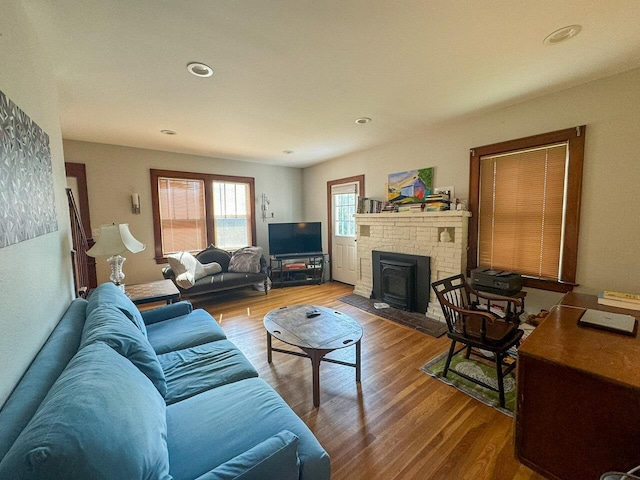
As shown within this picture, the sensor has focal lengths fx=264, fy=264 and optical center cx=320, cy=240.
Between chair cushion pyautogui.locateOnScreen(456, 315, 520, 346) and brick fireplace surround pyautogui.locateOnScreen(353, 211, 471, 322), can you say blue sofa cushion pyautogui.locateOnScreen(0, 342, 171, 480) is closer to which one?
chair cushion pyautogui.locateOnScreen(456, 315, 520, 346)

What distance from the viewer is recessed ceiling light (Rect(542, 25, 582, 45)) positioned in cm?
167

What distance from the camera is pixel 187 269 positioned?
4.02 m

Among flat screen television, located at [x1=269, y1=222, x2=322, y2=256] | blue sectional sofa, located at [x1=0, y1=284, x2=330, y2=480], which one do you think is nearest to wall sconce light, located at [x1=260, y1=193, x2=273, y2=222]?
flat screen television, located at [x1=269, y1=222, x2=322, y2=256]

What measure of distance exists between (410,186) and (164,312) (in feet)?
11.3

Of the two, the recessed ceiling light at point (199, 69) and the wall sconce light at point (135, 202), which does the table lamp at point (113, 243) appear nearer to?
the recessed ceiling light at point (199, 69)

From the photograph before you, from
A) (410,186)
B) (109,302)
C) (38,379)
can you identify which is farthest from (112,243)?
(410,186)

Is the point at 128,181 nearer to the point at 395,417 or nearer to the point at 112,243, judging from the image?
the point at 112,243

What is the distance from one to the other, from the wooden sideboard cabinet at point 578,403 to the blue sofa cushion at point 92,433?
1685 mm

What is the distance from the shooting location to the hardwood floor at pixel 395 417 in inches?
57.7

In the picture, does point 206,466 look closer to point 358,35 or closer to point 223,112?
point 358,35

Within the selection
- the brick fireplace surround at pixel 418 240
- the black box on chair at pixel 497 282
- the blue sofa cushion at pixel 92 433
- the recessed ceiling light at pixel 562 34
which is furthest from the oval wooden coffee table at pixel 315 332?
the recessed ceiling light at pixel 562 34

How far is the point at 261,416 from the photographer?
1.24m

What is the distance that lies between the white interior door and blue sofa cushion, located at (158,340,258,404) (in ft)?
11.5

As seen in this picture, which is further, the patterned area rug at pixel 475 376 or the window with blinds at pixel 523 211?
the window with blinds at pixel 523 211
